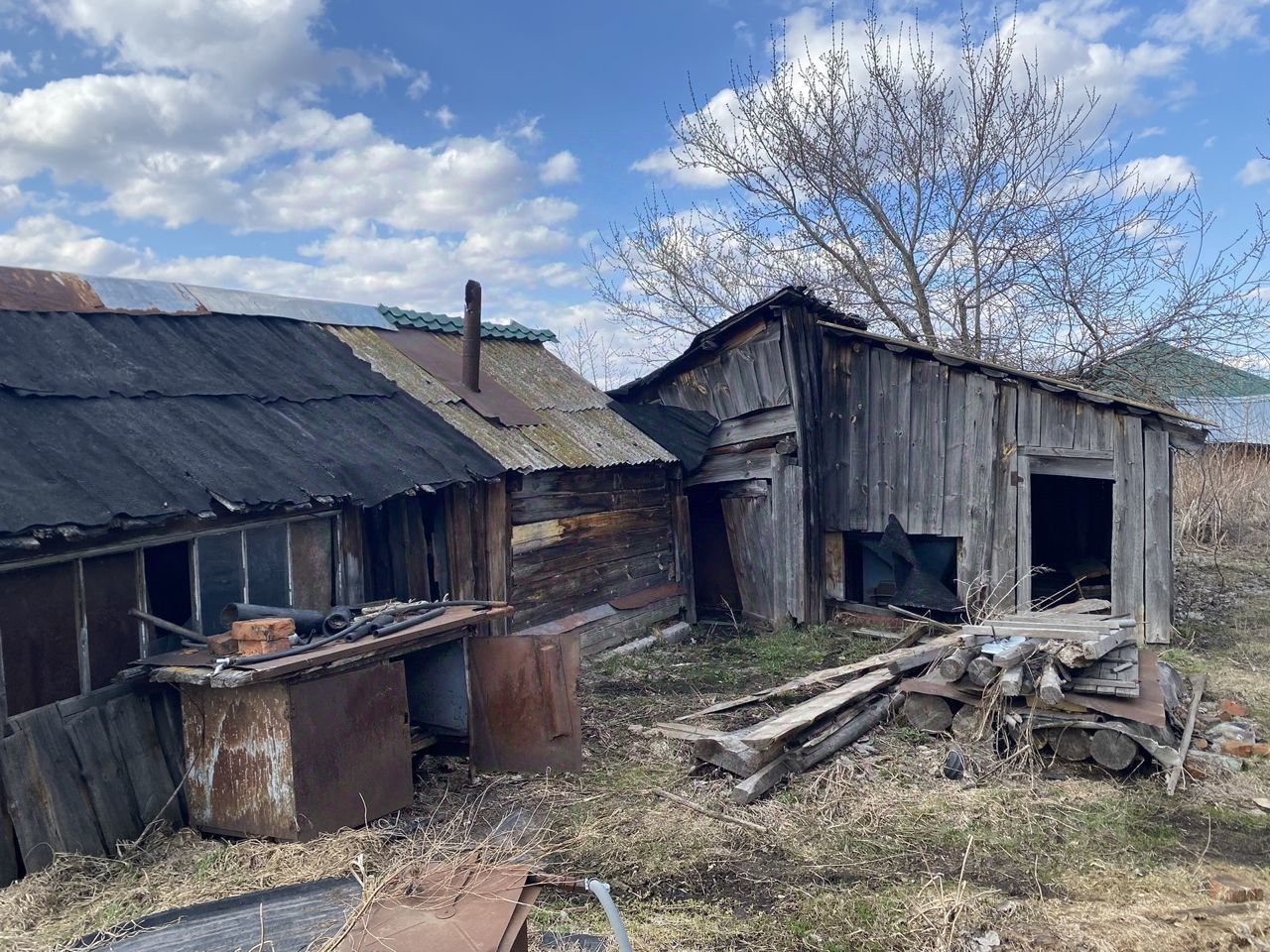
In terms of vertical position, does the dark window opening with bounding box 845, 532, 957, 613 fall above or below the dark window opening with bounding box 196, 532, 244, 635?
below

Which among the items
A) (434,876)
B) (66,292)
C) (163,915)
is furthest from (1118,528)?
(66,292)

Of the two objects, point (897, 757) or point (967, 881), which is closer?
point (967, 881)

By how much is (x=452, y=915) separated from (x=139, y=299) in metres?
7.03

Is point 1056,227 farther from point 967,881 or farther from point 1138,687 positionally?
point 967,881

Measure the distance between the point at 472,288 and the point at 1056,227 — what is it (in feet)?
33.7

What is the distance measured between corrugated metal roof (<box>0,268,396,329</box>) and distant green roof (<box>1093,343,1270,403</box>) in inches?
467

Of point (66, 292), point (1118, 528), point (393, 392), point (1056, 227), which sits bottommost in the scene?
point (1118, 528)

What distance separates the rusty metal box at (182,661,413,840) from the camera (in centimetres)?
530

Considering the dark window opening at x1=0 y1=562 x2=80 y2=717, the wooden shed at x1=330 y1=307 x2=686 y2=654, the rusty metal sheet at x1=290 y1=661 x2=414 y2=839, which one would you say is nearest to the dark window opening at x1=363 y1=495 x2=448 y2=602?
the wooden shed at x1=330 y1=307 x2=686 y2=654

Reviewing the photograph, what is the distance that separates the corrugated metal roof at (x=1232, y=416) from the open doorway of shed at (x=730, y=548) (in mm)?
5278

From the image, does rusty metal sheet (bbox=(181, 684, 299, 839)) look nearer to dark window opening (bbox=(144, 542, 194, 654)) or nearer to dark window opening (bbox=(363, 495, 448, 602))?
dark window opening (bbox=(144, 542, 194, 654))

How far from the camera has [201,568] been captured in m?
6.29

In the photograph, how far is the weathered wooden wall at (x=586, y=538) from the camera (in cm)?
939

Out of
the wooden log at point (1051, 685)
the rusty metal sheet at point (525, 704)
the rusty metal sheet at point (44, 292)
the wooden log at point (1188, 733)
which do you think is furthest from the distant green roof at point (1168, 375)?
the rusty metal sheet at point (44, 292)
